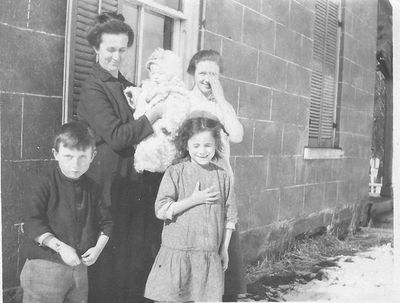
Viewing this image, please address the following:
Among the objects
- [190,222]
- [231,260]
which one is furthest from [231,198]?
[231,260]

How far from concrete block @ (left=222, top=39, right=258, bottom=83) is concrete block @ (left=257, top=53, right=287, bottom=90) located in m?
0.11

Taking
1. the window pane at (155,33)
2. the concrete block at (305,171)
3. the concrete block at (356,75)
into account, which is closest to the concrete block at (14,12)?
the window pane at (155,33)

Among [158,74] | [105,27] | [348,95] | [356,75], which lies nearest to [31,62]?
[105,27]

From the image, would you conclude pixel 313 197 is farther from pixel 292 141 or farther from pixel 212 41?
pixel 212 41

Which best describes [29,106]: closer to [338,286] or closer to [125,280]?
[125,280]

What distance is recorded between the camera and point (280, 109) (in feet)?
14.5

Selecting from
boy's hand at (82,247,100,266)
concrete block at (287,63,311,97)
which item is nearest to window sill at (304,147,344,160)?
concrete block at (287,63,311,97)

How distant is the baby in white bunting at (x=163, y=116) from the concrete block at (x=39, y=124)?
0.35m

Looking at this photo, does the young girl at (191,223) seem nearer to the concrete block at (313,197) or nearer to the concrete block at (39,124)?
the concrete block at (39,124)

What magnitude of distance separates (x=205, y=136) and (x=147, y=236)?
632 millimetres

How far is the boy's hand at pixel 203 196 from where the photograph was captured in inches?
92.9

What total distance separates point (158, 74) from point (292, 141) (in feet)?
8.03

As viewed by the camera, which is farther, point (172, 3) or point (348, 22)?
point (348, 22)

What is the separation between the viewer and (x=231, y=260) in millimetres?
2750
